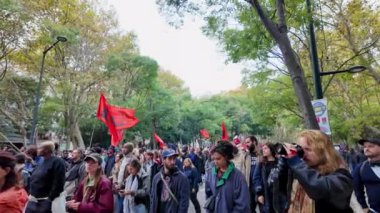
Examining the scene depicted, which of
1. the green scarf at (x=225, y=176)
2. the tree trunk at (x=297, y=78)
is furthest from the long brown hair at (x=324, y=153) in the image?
the tree trunk at (x=297, y=78)

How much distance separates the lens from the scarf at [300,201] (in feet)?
8.89

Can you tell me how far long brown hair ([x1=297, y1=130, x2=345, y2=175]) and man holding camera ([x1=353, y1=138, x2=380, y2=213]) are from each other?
8.06 feet

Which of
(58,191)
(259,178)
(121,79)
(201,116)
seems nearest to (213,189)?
(259,178)

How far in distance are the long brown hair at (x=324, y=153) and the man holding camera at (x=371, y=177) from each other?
8.06ft

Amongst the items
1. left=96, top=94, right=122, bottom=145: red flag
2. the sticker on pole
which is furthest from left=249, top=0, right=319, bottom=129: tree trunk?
left=96, top=94, right=122, bottom=145: red flag

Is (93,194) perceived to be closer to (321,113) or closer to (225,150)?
(225,150)

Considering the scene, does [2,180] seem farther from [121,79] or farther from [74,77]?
[121,79]

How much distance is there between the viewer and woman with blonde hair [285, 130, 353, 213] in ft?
8.27

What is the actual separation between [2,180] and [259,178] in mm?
4171

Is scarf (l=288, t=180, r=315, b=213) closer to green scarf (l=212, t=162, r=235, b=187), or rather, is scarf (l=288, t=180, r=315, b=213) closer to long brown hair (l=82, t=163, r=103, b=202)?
green scarf (l=212, t=162, r=235, b=187)

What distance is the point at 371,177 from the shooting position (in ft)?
16.5

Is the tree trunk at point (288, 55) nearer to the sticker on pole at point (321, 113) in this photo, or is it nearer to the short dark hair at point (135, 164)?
the sticker on pole at point (321, 113)

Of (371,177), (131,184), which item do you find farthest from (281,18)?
(131,184)

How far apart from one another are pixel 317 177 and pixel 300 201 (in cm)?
35
